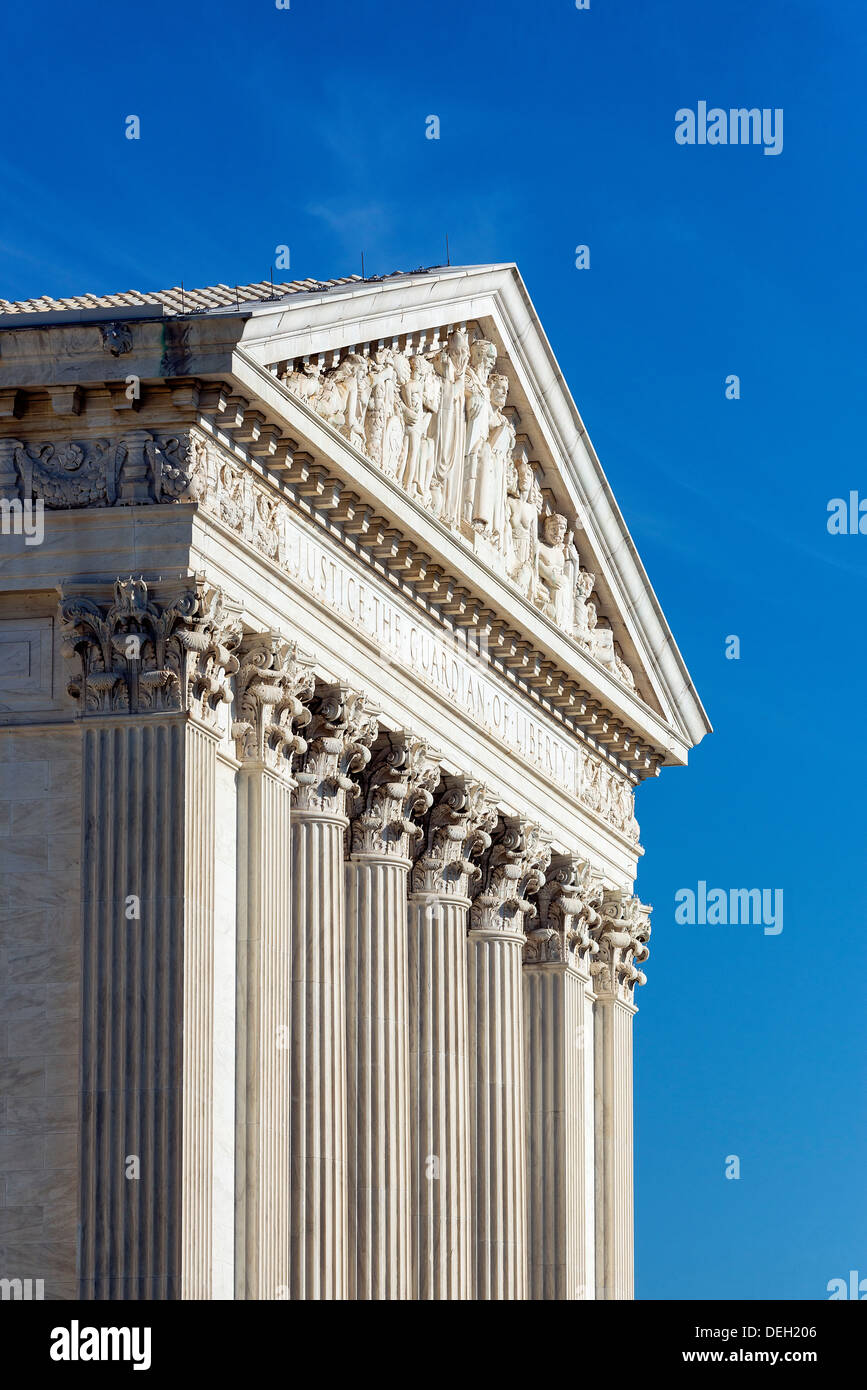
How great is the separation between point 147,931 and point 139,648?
12.5ft

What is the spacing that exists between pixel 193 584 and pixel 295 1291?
10680mm

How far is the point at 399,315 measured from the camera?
2154 inches

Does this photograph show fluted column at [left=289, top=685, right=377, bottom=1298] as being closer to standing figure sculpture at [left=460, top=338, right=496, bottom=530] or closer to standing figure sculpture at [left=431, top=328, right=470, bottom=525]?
standing figure sculpture at [left=431, top=328, right=470, bottom=525]

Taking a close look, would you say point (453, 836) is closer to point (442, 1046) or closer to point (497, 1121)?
point (442, 1046)

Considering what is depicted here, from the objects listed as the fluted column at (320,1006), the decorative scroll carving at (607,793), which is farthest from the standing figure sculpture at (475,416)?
Answer: the decorative scroll carving at (607,793)

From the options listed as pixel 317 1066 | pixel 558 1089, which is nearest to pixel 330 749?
pixel 317 1066

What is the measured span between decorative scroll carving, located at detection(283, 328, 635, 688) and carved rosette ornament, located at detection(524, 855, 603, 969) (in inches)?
154

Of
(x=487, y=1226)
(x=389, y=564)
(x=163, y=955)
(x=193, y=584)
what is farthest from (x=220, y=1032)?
(x=487, y=1226)

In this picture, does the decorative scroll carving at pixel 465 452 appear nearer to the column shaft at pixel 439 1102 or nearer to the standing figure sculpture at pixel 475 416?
the standing figure sculpture at pixel 475 416

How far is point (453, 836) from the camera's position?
193 feet

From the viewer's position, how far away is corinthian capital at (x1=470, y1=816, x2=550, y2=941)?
61938 millimetres

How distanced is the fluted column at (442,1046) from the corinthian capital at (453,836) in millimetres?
17

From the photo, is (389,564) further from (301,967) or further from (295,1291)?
(295,1291)

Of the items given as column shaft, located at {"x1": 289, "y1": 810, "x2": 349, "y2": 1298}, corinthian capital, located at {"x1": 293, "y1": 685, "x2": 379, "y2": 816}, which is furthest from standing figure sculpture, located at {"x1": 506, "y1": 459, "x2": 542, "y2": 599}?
column shaft, located at {"x1": 289, "y1": 810, "x2": 349, "y2": 1298}
